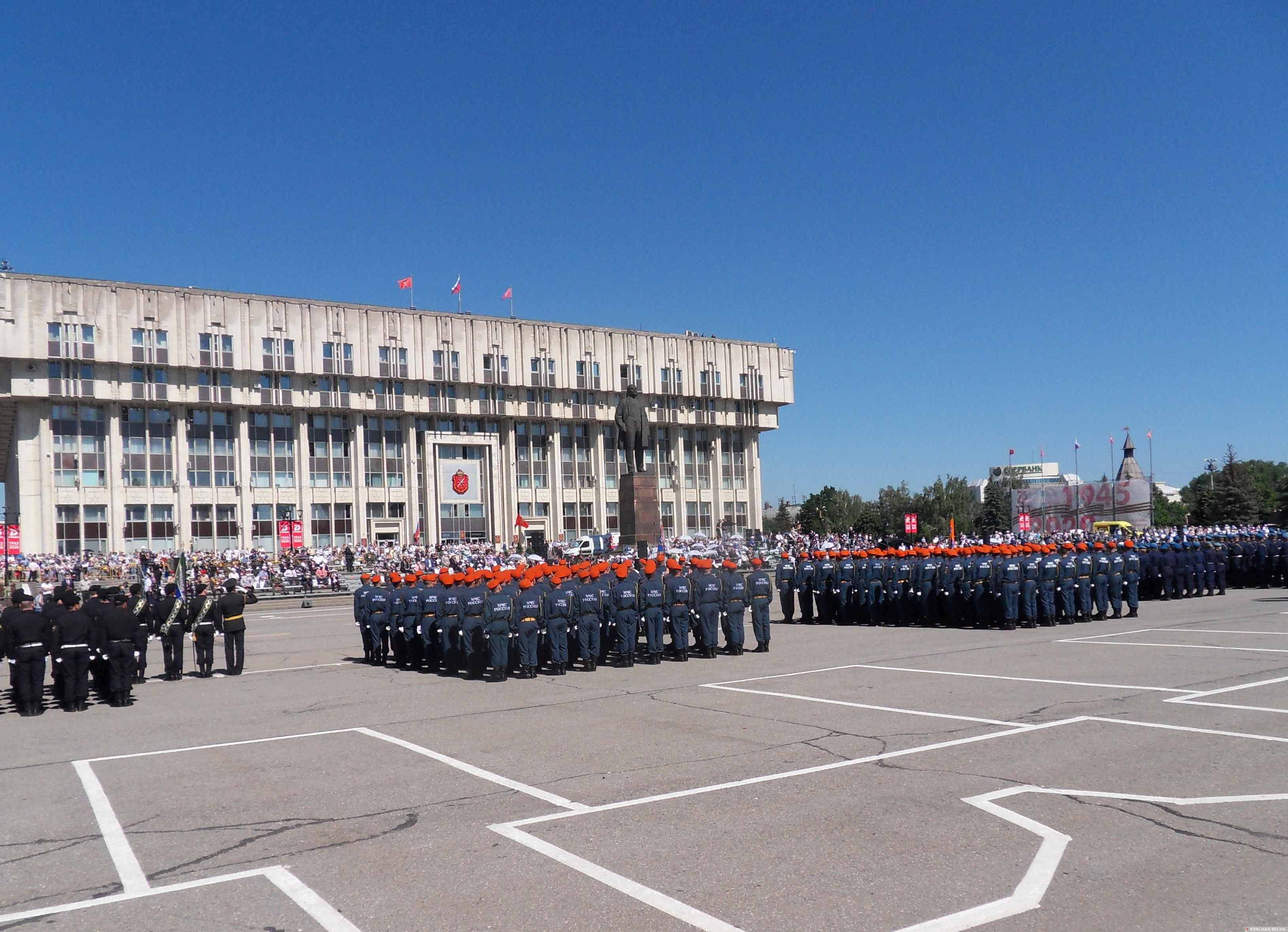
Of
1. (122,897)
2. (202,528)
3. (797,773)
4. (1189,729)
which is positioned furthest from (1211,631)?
(202,528)

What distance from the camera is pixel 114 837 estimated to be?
7.31 meters

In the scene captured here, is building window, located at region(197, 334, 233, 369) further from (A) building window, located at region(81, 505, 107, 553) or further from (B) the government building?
(A) building window, located at region(81, 505, 107, 553)

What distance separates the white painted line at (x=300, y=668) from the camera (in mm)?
18156

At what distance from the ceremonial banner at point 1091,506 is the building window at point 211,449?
49.3 meters

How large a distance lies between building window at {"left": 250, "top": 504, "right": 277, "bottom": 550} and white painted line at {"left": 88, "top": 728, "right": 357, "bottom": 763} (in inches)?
2106

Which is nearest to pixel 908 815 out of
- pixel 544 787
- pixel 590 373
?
pixel 544 787

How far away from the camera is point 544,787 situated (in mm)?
8352

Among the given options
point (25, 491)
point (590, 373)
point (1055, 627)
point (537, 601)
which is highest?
point (590, 373)

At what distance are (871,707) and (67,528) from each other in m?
55.8

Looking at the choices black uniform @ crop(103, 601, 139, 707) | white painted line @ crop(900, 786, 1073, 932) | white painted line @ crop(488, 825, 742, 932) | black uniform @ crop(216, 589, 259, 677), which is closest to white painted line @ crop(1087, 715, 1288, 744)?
white painted line @ crop(900, 786, 1073, 932)

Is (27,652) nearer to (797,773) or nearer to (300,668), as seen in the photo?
(300,668)

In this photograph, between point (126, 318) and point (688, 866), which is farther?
point (126, 318)

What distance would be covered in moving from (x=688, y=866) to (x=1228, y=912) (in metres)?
2.87

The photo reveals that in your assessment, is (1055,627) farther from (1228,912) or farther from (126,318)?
(126,318)
